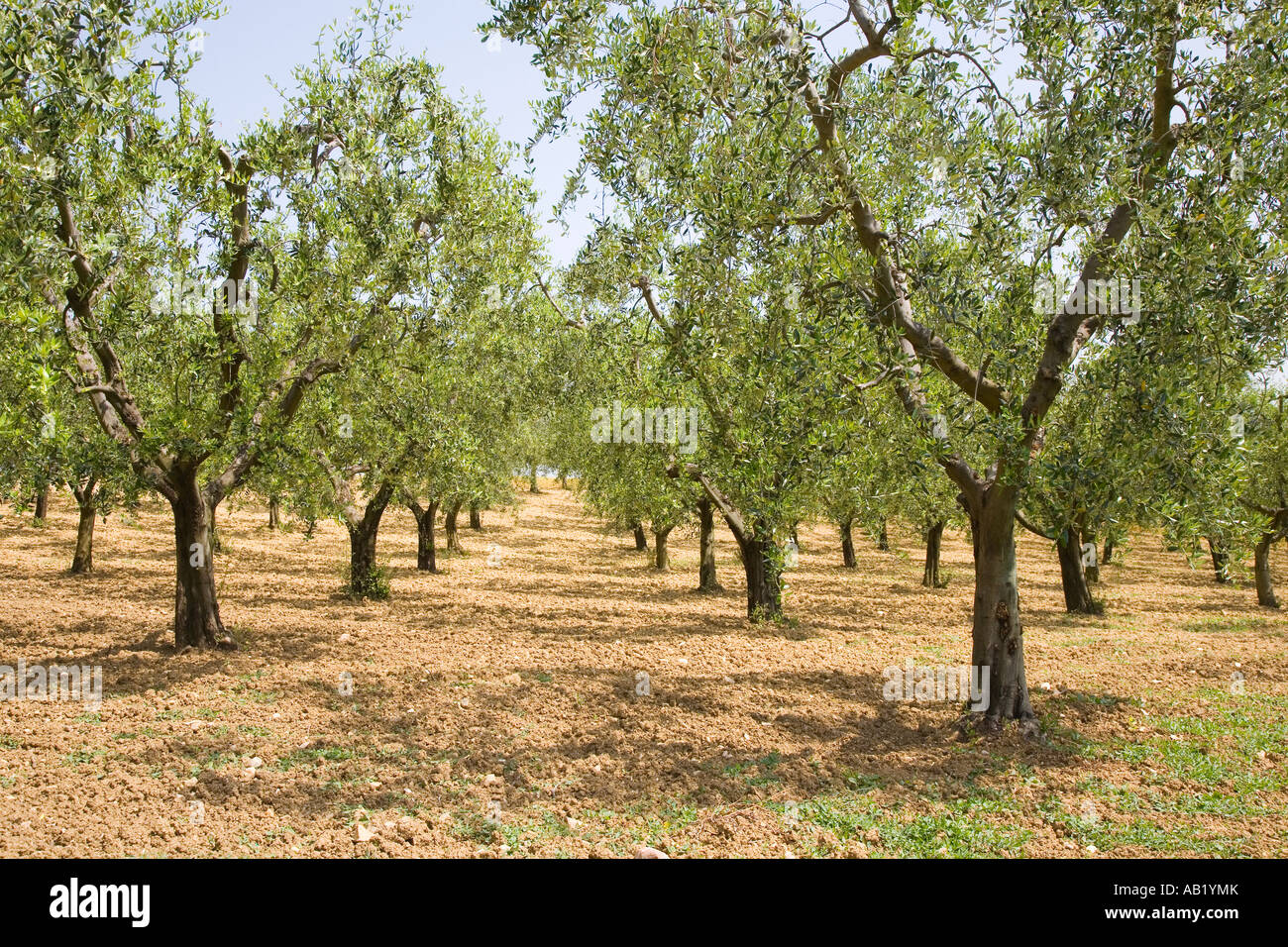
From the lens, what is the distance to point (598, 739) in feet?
34.7

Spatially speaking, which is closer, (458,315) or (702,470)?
(458,315)

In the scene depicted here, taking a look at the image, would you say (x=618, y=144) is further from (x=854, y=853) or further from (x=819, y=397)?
(x=854, y=853)

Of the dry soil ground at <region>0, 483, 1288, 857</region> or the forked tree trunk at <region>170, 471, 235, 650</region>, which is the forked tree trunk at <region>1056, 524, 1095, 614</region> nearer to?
the dry soil ground at <region>0, 483, 1288, 857</region>

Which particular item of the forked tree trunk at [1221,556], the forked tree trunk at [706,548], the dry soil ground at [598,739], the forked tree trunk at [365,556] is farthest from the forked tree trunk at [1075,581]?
the forked tree trunk at [365,556]

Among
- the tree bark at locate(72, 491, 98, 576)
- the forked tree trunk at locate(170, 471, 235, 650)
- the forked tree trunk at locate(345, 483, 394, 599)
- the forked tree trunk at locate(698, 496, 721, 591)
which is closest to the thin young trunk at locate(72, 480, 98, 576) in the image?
the tree bark at locate(72, 491, 98, 576)

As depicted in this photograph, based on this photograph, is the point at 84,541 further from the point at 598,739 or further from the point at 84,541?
the point at 598,739

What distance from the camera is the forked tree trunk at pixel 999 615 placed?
10.5 meters

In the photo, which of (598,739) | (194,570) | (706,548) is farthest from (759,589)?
(194,570)

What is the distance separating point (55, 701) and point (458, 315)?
9.27 m

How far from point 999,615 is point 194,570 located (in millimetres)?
12554

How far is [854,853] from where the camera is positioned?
7.44 m

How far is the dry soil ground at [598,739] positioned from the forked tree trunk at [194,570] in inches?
20.0

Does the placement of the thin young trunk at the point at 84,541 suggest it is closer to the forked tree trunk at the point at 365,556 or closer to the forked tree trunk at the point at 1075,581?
the forked tree trunk at the point at 365,556
